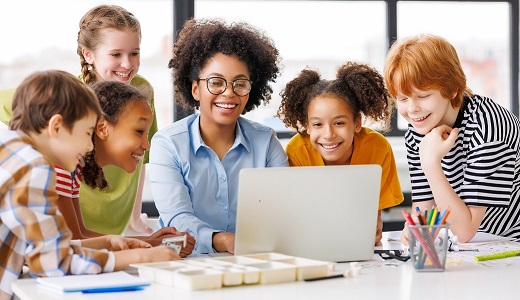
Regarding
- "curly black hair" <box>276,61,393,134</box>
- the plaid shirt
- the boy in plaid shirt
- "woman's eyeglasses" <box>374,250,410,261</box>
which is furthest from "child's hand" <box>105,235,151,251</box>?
"curly black hair" <box>276,61,393,134</box>

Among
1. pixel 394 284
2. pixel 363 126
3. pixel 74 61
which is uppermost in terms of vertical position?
pixel 74 61

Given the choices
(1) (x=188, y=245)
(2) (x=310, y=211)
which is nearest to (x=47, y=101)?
(1) (x=188, y=245)

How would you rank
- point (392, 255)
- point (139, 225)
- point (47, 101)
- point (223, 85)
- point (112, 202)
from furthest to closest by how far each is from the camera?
point (139, 225)
point (112, 202)
point (223, 85)
point (392, 255)
point (47, 101)

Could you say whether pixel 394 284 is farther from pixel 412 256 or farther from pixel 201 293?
pixel 201 293

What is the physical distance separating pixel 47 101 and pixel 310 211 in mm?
645

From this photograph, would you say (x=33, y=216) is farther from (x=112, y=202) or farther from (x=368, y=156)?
(x=368, y=156)

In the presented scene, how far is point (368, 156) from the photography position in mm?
2604

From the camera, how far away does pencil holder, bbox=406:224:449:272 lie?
1833 mm

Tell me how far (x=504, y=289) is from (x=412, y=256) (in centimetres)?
27

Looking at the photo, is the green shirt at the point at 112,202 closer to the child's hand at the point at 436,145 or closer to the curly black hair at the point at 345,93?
the curly black hair at the point at 345,93

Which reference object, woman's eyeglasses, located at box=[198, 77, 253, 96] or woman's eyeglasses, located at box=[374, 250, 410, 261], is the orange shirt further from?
woman's eyeglasses, located at box=[374, 250, 410, 261]

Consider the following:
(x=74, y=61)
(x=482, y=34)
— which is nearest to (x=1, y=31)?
(x=74, y=61)

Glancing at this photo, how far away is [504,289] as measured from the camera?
163cm

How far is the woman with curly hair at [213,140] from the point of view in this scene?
2389 millimetres
